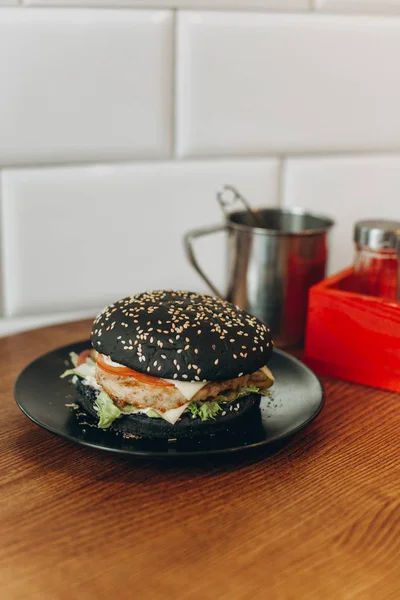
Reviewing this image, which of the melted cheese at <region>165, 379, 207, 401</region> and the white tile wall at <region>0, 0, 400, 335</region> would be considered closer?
the melted cheese at <region>165, 379, 207, 401</region>

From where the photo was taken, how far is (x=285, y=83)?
1.46 metres

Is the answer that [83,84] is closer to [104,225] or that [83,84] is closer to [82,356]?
[104,225]

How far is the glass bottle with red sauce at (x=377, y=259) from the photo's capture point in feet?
3.58

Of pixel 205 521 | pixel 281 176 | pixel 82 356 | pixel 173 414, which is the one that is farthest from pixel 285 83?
pixel 205 521

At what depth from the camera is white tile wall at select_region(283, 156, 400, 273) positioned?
61.1 inches

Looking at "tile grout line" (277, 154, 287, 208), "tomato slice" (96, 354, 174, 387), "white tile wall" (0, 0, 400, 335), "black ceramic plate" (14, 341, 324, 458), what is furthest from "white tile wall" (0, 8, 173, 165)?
"tomato slice" (96, 354, 174, 387)

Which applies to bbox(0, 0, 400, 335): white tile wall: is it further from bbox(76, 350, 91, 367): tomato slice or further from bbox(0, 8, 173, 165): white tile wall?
bbox(76, 350, 91, 367): tomato slice

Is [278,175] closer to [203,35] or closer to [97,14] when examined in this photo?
[203,35]

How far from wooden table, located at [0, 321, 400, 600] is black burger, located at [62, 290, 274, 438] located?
50 millimetres

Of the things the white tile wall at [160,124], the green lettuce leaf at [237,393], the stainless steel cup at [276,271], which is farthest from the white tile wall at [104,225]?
the green lettuce leaf at [237,393]

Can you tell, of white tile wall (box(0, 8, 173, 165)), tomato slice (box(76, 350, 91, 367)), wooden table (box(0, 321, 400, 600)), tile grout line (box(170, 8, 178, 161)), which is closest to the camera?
wooden table (box(0, 321, 400, 600))

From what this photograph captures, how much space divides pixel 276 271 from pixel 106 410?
426 mm

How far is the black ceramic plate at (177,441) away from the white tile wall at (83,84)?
42 cm

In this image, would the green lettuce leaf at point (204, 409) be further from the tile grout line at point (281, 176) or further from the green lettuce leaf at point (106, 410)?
the tile grout line at point (281, 176)
